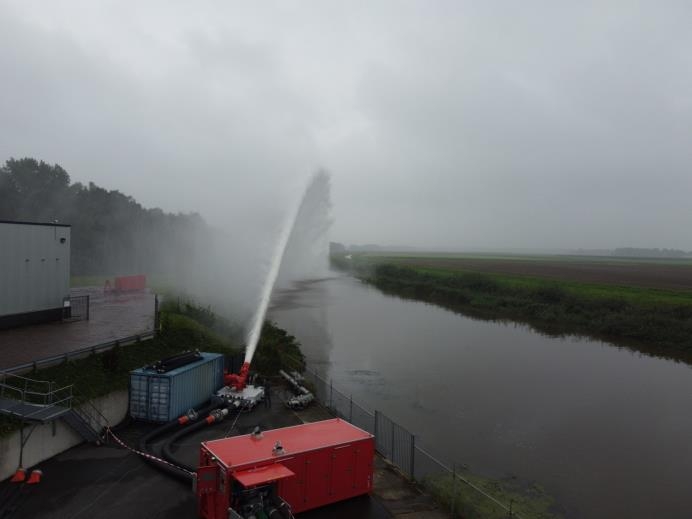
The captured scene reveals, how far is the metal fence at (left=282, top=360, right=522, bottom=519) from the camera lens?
13102 mm

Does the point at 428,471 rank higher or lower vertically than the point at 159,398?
lower

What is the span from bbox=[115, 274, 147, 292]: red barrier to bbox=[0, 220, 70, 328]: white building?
18.0 metres

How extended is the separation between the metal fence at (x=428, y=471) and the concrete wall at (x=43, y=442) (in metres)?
8.29

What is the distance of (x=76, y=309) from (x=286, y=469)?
21377 mm

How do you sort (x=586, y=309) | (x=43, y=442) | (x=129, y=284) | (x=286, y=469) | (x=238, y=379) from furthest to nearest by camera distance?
(x=586, y=309)
(x=129, y=284)
(x=238, y=379)
(x=43, y=442)
(x=286, y=469)

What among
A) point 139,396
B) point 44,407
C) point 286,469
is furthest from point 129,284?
point 286,469

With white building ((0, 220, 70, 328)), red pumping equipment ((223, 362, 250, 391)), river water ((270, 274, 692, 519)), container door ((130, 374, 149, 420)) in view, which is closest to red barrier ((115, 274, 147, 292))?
river water ((270, 274, 692, 519))

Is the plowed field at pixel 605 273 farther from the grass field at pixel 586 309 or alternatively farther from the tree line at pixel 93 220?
the tree line at pixel 93 220

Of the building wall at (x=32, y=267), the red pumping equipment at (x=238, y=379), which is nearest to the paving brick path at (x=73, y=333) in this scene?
the building wall at (x=32, y=267)

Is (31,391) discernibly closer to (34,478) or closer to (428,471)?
(34,478)

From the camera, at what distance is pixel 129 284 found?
44.5 m

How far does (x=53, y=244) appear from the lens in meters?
24.7

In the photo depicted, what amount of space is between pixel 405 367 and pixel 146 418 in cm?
1695

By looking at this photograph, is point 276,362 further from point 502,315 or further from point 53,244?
point 502,315
